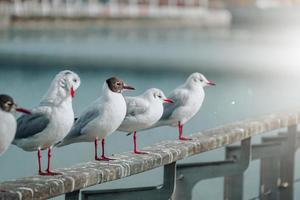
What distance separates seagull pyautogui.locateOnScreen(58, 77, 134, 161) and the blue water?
6.58 ft

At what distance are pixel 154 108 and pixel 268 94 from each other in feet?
74.9

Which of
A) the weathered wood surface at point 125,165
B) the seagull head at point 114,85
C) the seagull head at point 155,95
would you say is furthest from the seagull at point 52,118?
the seagull head at point 155,95

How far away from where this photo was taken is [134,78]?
120ft

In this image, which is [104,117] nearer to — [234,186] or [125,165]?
[125,165]

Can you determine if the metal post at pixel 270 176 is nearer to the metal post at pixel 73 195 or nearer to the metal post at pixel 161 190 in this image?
the metal post at pixel 161 190

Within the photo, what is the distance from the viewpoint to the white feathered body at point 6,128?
4.22 meters

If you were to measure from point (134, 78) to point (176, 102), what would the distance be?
30.7 meters

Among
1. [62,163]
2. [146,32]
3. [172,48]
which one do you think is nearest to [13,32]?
[172,48]

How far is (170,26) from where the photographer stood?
108500mm

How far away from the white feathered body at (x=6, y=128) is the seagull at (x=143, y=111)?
3.95 feet

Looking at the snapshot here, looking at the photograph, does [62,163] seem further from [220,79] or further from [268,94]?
[220,79]

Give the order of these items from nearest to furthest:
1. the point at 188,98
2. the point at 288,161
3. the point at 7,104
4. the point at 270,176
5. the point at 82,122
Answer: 1. the point at 7,104
2. the point at 82,122
3. the point at 188,98
4. the point at 270,176
5. the point at 288,161

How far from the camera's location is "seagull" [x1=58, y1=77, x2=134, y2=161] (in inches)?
193

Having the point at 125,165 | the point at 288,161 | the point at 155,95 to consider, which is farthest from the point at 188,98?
the point at 288,161
